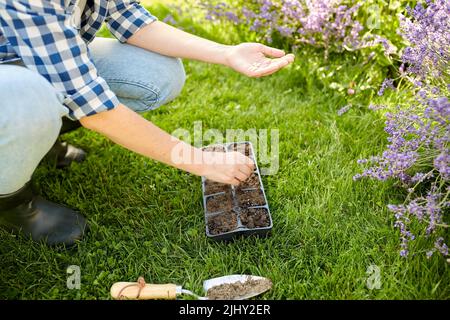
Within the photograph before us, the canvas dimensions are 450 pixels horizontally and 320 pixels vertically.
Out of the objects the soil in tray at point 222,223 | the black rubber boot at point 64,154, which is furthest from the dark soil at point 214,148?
the black rubber boot at point 64,154

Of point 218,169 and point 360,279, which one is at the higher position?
point 218,169

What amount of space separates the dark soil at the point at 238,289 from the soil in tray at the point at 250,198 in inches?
12.6

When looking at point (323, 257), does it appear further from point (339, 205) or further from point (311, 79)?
point (311, 79)

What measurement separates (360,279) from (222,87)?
4.38 feet

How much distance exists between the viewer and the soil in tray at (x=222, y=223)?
171 cm

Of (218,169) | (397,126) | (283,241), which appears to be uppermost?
(397,126)

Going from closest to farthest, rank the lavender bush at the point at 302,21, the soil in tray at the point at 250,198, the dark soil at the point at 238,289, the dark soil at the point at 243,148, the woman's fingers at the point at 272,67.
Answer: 1. the dark soil at the point at 238,289
2. the woman's fingers at the point at 272,67
3. the soil in tray at the point at 250,198
4. the dark soil at the point at 243,148
5. the lavender bush at the point at 302,21

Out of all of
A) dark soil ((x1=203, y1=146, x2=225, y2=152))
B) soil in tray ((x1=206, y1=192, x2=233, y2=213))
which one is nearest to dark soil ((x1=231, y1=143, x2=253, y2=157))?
dark soil ((x1=203, y1=146, x2=225, y2=152))

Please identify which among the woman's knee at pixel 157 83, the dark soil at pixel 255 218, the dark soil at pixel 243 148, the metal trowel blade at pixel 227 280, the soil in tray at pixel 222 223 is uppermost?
the woman's knee at pixel 157 83

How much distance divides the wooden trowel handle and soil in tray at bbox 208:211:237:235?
0.85 feet

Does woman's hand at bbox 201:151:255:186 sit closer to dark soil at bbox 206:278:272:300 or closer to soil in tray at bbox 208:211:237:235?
soil in tray at bbox 208:211:237:235

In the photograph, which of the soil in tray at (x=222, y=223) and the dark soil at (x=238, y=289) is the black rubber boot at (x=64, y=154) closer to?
the soil in tray at (x=222, y=223)

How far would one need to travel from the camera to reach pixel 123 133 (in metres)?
1.48
